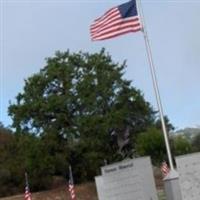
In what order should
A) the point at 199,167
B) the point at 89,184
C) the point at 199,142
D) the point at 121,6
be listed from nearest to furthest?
the point at 199,167 → the point at 121,6 → the point at 89,184 → the point at 199,142

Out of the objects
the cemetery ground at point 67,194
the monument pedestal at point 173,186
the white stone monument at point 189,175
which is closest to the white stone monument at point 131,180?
the monument pedestal at point 173,186

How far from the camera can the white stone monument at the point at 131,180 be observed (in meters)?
22.3

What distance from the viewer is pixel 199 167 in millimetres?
18266

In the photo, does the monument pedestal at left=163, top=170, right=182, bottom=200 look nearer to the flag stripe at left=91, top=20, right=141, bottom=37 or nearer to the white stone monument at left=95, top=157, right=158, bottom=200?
the white stone monument at left=95, top=157, right=158, bottom=200

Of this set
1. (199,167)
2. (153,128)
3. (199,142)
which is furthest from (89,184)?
(199,167)

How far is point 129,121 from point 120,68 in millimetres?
5378

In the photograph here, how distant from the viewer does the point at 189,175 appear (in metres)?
18.4

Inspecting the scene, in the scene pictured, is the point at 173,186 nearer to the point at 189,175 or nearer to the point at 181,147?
the point at 189,175

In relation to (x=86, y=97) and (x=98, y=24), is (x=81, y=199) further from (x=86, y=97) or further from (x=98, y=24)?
(x=98, y=24)

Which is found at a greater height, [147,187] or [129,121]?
[129,121]

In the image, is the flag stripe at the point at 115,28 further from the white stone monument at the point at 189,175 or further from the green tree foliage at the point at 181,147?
the green tree foliage at the point at 181,147

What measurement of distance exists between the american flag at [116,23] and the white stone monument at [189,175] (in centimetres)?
652

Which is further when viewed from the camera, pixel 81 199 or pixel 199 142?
pixel 199 142

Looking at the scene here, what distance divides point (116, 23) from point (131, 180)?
5399 mm
